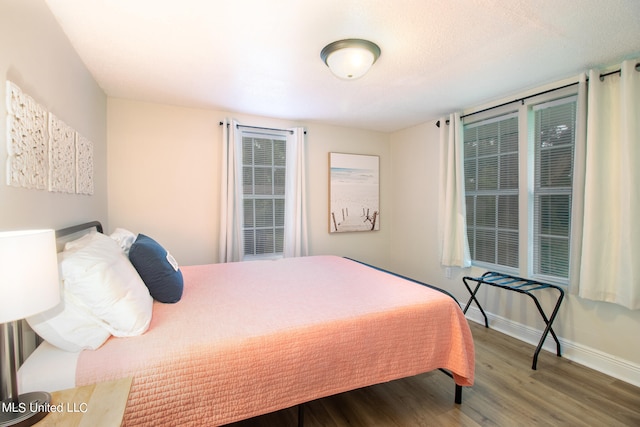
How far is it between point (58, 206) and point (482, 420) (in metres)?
2.90

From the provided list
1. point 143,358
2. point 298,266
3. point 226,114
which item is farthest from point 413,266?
point 143,358

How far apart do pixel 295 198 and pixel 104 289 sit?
2.61 m

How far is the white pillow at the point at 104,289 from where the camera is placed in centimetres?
125

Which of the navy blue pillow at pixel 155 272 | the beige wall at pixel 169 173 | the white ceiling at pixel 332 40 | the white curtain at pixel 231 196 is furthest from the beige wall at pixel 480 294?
the navy blue pillow at pixel 155 272

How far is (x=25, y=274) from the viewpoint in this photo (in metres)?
0.81

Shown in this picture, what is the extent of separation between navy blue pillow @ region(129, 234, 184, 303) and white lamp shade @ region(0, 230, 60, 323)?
0.87 m

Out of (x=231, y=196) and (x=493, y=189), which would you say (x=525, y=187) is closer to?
(x=493, y=189)

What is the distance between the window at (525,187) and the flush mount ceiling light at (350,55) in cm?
182

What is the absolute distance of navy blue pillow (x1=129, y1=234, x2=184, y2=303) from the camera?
174 centimetres

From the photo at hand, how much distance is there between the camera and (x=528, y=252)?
2.83 meters

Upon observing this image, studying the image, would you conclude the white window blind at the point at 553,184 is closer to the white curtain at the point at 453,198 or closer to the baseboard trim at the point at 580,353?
the baseboard trim at the point at 580,353

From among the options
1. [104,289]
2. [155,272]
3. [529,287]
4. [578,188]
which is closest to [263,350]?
[104,289]

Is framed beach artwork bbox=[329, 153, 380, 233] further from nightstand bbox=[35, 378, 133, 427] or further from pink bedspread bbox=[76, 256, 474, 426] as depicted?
Answer: nightstand bbox=[35, 378, 133, 427]

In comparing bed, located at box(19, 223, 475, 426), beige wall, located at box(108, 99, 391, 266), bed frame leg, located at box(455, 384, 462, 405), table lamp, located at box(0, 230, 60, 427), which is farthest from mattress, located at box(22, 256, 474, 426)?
beige wall, located at box(108, 99, 391, 266)
